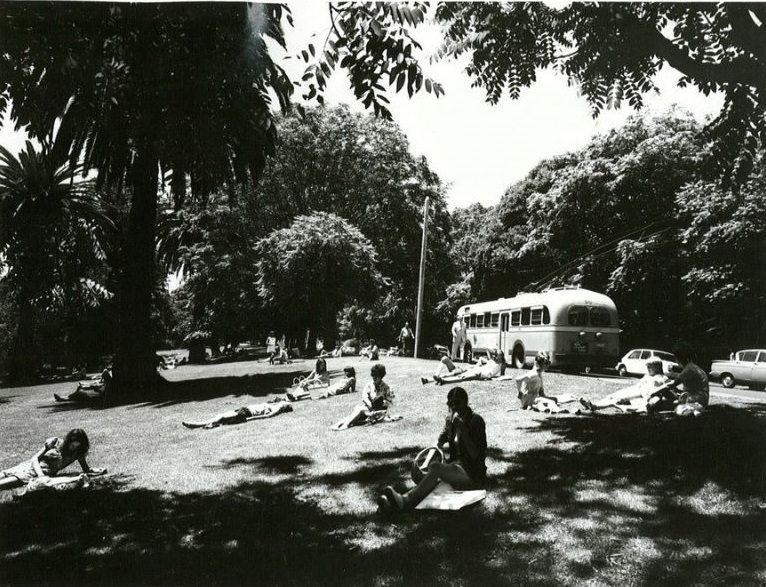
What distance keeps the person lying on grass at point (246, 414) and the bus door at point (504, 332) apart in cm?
1201

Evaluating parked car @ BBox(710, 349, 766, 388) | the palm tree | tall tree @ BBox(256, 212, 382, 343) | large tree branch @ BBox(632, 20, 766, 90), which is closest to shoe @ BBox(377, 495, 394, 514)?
large tree branch @ BBox(632, 20, 766, 90)

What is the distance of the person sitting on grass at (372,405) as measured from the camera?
9.91m

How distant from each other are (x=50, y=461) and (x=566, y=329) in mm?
15493

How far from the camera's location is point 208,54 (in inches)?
226

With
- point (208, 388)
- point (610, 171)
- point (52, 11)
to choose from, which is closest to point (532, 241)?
point (610, 171)

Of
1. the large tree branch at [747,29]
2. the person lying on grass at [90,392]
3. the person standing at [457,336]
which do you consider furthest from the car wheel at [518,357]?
the large tree branch at [747,29]

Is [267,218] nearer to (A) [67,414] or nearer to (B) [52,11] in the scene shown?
(A) [67,414]

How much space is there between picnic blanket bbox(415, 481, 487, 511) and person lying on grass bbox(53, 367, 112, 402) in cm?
1364

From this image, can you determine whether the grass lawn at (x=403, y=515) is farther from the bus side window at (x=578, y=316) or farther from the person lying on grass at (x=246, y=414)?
the bus side window at (x=578, y=316)

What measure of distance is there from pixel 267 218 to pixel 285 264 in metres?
1.81

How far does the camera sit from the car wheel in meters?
20.6

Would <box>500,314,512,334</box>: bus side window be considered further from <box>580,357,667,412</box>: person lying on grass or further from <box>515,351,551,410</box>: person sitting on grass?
<box>580,357,667,412</box>: person lying on grass

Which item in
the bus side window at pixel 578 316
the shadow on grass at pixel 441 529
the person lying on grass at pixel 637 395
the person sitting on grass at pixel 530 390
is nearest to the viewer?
the shadow on grass at pixel 441 529

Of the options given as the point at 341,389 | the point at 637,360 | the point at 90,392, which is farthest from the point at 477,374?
the point at 637,360
